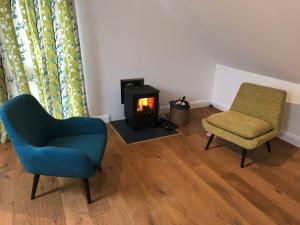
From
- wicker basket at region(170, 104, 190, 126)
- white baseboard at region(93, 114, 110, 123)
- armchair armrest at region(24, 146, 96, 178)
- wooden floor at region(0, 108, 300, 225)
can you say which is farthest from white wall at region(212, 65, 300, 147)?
armchair armrest at region(24, 146, 96, 178)

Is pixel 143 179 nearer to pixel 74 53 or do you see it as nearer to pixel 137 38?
pixel 74 53

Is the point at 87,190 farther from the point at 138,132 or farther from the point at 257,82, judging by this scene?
the point at 257,82

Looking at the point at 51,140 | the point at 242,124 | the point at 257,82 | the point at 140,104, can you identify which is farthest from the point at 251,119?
the point at 51,140

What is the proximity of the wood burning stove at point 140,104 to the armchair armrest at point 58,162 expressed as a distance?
1298 millimetres

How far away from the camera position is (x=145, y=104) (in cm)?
312

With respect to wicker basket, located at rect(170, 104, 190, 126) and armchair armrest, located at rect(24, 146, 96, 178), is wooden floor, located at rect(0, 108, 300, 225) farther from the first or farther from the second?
wicker basket, located at rect(170, 104, 190, 126)

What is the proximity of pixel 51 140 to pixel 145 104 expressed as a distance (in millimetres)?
1326

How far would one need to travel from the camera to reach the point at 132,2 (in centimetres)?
298

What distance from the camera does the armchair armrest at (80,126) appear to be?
2215 millimetres

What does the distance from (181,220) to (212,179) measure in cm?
61

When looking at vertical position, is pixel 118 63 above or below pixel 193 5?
below

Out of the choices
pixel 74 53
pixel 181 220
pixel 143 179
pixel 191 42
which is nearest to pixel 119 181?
pixel 143 179

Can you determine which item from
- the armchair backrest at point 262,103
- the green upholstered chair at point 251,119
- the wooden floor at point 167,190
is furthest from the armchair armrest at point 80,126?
the armchair backrest at point 262,103

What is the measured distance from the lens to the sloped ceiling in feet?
6.24
